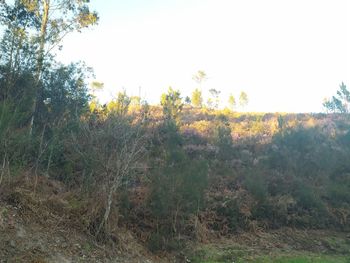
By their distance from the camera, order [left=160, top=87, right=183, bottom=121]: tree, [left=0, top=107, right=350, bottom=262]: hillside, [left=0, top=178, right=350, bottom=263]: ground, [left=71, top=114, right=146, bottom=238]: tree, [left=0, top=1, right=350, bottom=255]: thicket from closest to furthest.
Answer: [left=0, top=178, right=350, bottom=263]: ground < [left=0, top=107, right=350, bottom=262]: hillside < [left=71, top=114, right=146, bottom=238]: tree < [left=0, top=1, right=350, bottom=255]: thicket < [left=160, top=87, right=183, bottom=121]: tree

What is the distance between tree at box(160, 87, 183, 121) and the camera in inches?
918

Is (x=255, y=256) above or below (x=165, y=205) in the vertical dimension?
below

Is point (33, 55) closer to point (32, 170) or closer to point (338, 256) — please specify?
point (32, 170)

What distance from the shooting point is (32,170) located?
13.4 m

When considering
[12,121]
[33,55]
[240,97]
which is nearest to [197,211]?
[12,121]

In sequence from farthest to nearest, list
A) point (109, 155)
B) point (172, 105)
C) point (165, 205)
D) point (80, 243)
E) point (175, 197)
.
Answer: point (172, 105) < point (175, 197) < point (165, 205) < point (109, 155) < point (80, 243)

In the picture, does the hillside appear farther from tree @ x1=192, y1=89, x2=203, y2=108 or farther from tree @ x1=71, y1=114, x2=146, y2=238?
tree @ x1=192, y1=89, x2=203, y2=108

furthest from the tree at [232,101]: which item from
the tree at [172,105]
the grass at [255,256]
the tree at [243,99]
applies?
the grass at [255,256]

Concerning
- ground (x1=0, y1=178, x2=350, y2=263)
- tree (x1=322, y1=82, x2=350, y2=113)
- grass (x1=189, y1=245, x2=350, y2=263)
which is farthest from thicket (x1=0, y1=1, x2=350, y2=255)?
tree (x1=322, y1=82, x2=350, y2=113)

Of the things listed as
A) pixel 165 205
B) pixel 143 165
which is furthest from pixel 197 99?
pixel 165 205

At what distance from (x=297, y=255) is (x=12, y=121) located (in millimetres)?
10581

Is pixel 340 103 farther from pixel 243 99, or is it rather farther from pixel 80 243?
pixel 80 243

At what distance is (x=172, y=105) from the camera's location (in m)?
23.9

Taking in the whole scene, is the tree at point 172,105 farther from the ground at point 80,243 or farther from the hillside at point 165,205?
the ground at point 80,243
